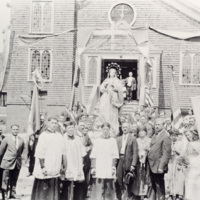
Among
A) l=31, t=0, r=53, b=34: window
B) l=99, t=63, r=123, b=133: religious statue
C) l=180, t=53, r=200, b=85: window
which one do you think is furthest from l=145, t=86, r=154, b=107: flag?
l=31, t=0, r=53, b=34: window

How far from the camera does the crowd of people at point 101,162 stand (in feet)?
26.2

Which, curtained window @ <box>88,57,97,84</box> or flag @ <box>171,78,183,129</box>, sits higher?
curtained window @ <box>88,57,97,84</box>

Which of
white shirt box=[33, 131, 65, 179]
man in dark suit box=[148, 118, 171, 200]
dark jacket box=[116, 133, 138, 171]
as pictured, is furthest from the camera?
dark jacket box=[116, 133, 138, 171]

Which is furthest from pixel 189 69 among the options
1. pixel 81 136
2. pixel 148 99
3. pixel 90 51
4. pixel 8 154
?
pixel 8 154

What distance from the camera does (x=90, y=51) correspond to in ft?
69.2

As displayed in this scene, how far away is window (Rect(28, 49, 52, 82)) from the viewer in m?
21.7

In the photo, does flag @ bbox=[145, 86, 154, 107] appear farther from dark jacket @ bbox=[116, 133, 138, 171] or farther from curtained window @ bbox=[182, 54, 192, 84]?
dark jacket @ bbox=[116, 133, 138, 171]

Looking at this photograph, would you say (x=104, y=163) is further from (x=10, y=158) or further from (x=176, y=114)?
(x=176, y=114)

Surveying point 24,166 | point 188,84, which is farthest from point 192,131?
point 188,84

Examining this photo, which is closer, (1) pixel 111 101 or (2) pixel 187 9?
(1) pixel 111 101

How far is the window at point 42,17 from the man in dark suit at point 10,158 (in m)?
12.7

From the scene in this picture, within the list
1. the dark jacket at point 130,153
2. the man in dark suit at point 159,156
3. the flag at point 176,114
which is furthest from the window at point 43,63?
the man in dark suit at point 159,156

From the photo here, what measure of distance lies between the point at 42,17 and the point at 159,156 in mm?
14056

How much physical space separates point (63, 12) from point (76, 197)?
A: 13799mm
